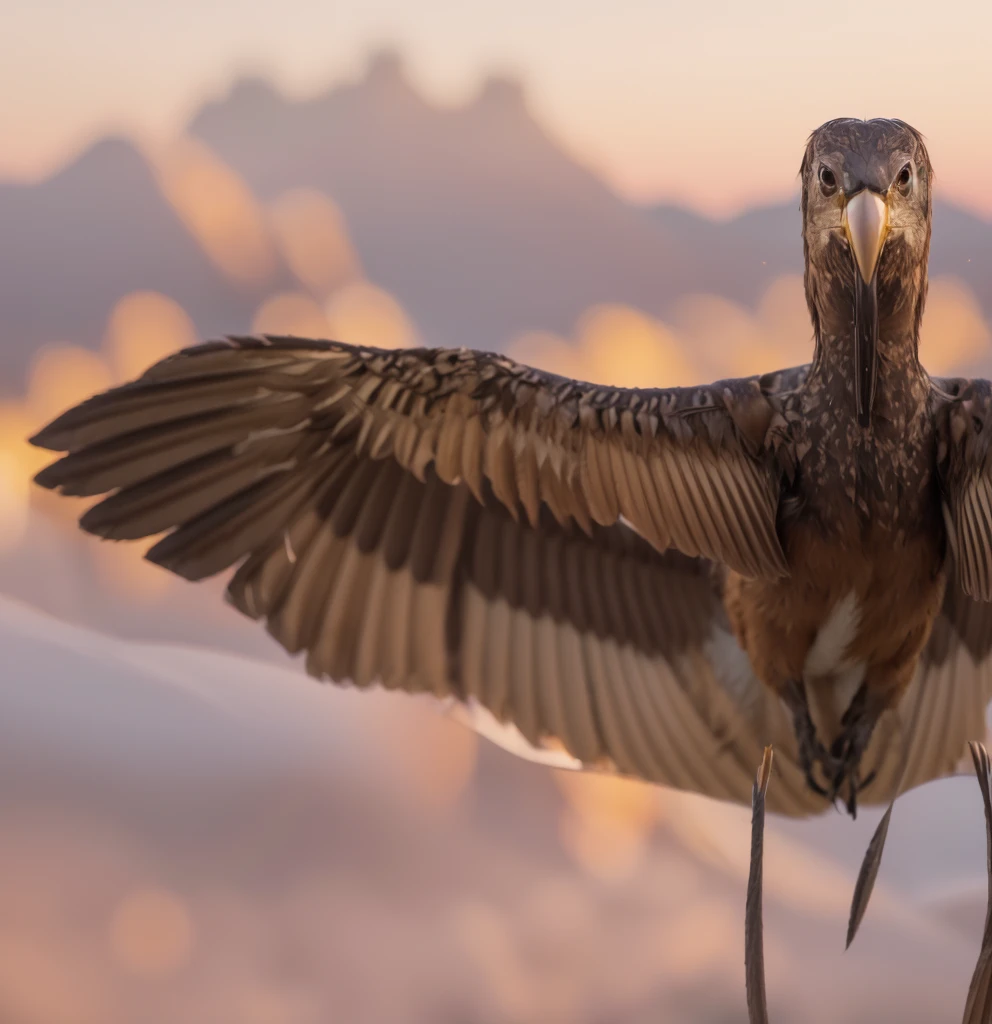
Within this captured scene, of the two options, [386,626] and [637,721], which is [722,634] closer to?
[637,721]

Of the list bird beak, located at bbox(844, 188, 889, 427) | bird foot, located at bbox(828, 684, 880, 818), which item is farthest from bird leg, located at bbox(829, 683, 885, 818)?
bird beak, located at bbox(844, 188, 889, 427)

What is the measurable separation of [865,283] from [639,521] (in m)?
0.21

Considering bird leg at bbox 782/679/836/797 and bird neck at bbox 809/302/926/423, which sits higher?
bird neck at bbox 809/302/926/423

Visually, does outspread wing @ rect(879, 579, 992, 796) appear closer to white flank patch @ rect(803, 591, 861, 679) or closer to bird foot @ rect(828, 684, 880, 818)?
bird foot @ rect(828, 684, 880, 818)

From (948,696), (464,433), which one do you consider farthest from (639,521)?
(948,696)

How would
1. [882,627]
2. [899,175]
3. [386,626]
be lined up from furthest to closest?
[386,626] → [882,627] → [899,175]

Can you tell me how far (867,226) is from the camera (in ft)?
2.47

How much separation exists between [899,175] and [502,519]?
1.37 ft

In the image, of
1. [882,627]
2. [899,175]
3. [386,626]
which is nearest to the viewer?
[899,175]

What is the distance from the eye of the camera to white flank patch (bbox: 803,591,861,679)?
860 mm

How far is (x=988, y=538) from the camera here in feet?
2.67

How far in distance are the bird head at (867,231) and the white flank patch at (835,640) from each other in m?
0.14

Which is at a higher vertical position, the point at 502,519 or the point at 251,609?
the point at 502,519

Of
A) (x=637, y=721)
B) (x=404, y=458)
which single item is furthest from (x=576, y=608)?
(x=404, y=458)
